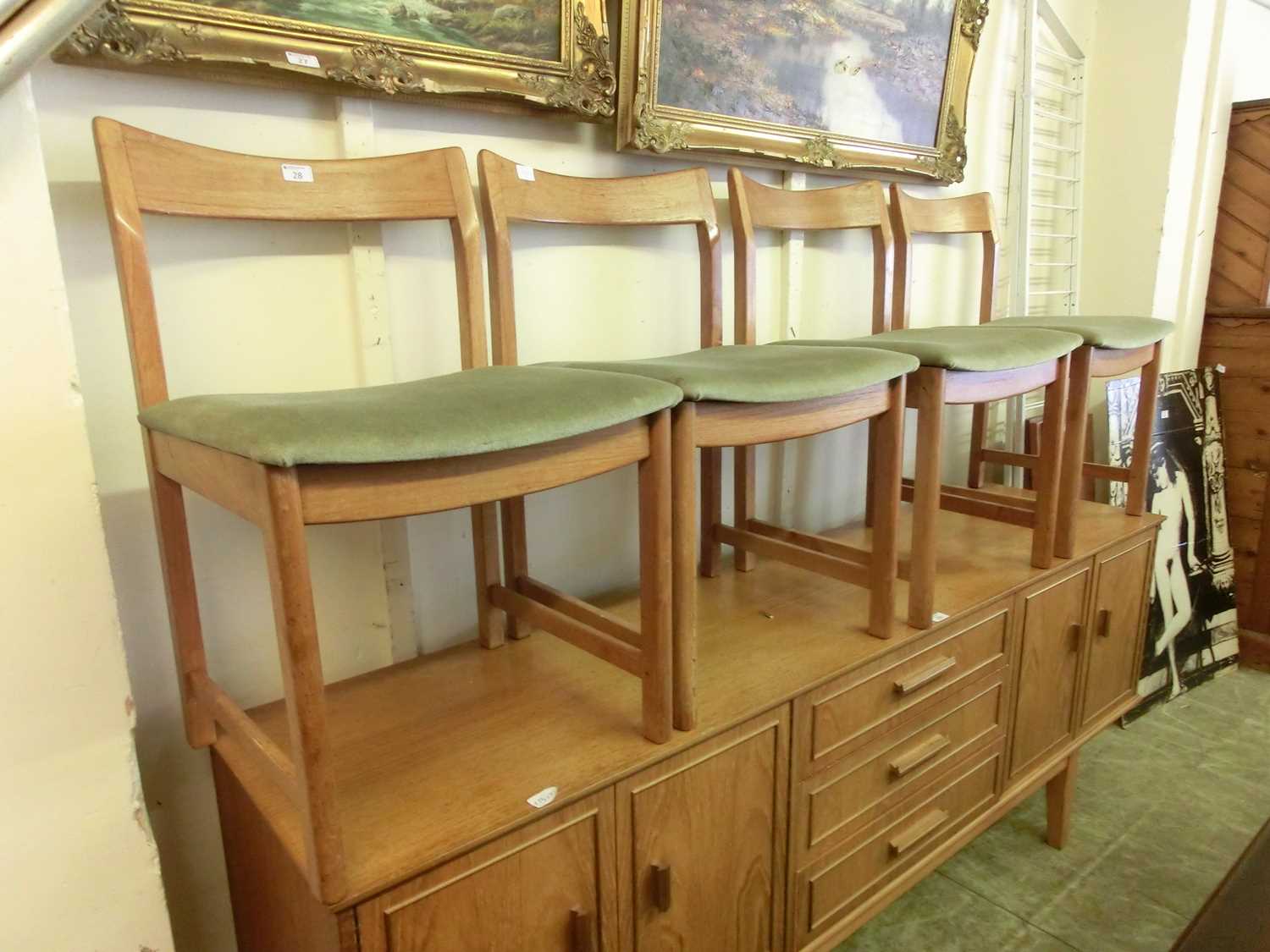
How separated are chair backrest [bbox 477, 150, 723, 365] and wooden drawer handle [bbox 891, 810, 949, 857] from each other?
894mm

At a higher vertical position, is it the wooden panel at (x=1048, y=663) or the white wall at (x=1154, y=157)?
the white wall at (x=1154, y=157)

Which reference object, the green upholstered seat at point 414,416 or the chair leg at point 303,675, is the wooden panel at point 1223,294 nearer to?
the green upholstered seat at point 414,416

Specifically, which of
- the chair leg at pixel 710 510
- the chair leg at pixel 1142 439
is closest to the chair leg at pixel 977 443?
the chair leg at pixel 1142 439

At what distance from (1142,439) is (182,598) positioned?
6.24 ft

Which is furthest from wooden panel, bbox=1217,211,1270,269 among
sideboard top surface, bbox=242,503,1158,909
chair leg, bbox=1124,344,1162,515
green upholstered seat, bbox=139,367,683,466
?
green upholstered seat, bbox=139,367,683,466

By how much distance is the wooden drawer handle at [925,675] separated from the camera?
4.25ft

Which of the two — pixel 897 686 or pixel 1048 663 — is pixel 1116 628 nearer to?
pixel 1048 663

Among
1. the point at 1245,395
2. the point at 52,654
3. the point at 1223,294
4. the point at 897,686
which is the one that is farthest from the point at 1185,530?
the point at 52,654

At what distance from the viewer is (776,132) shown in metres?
1.65

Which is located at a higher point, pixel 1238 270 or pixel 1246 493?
pixel 1238 270

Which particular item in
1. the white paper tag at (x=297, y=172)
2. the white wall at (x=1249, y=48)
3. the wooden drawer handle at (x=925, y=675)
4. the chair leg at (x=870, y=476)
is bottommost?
the wooden drawer handle at (x=925, y=675)

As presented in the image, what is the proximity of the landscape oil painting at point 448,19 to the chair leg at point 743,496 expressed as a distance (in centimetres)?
80

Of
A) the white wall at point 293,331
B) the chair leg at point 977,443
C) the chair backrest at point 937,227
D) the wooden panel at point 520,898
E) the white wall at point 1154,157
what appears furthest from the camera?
the white wall at point 1154,157

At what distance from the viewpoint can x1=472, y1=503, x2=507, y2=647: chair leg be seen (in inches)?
49.5
